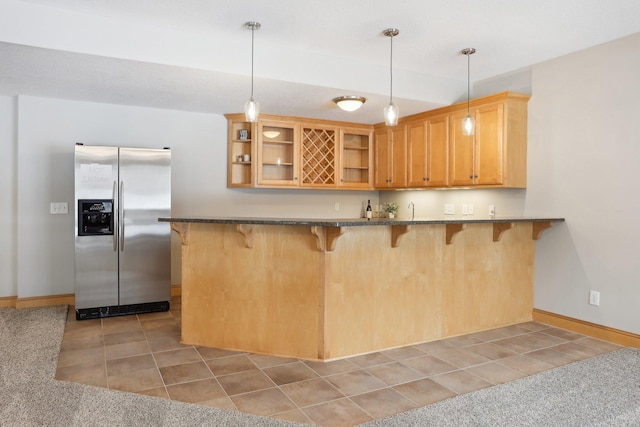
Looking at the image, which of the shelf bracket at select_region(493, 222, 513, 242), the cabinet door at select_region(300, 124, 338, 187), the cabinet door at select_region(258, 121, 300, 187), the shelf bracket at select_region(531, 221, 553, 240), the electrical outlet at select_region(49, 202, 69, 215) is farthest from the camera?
the cabinet door at select_region(300, 124, 338, 187)

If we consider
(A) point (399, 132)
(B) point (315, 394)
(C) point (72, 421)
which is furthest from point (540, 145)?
(C) point (72, 421)

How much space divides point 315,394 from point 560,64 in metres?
3.62

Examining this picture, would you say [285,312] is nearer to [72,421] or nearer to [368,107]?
[72,421]

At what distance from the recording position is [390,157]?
220 inches

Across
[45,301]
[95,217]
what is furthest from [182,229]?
[45,301]

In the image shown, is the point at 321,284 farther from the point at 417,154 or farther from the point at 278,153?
the point at 278,153

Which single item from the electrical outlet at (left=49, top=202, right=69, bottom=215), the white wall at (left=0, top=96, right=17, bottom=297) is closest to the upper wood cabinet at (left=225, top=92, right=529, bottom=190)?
the electrical outlet at (left=49, top=202, right=69, bottom=215)

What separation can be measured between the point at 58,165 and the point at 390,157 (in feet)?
12.7

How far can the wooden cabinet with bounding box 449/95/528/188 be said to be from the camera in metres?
4.10

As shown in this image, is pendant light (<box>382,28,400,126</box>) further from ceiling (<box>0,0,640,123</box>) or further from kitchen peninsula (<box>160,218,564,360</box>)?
kitchen peninsula (<box>160,218,564,360</box>)

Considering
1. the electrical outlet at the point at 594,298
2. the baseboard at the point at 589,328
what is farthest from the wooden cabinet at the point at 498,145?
the baseboard at the point at 589,328

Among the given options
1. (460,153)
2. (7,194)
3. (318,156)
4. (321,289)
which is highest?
(318,156)

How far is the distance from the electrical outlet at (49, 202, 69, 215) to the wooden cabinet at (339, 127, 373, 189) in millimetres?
3323

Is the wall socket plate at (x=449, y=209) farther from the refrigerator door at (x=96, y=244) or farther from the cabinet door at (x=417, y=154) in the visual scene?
the refrigerator door at (x=96, y=244)
